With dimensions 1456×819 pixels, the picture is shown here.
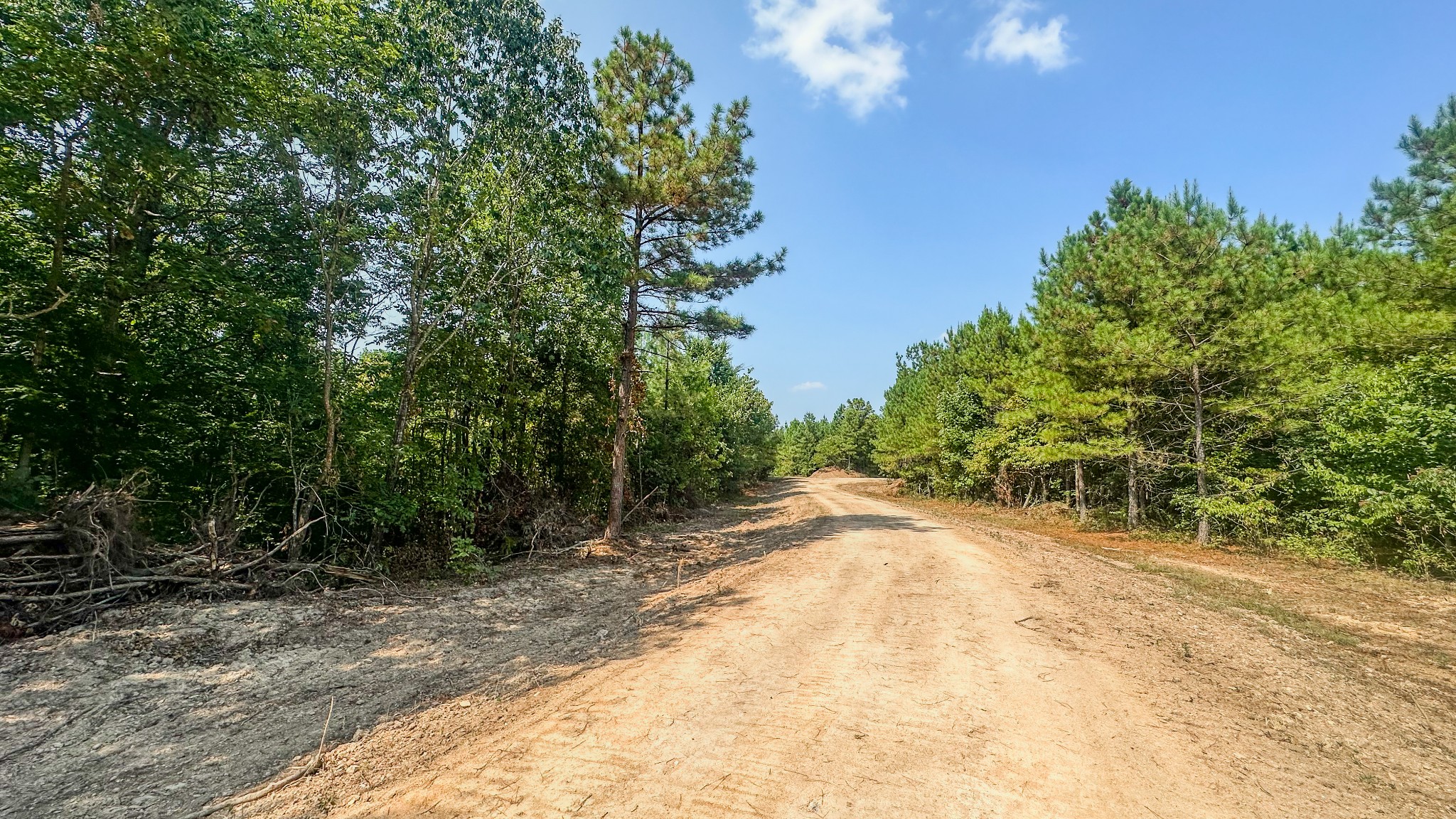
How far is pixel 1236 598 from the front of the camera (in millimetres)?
7391

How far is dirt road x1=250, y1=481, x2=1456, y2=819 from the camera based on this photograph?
109 inches

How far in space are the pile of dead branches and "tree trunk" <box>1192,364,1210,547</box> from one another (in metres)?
18.4

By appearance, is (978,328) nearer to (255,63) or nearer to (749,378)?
(749,378)

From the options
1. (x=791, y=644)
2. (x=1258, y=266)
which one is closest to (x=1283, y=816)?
(x=791, y=644)

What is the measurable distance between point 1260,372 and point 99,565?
807 inches

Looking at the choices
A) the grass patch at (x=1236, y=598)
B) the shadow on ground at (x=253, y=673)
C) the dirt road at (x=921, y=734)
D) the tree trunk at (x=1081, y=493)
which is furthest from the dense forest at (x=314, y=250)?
the tree trunk at (x=1081, y=493)

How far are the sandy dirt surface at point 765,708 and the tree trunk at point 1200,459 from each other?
219 inches

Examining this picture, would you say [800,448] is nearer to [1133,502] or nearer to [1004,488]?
[1004,488]

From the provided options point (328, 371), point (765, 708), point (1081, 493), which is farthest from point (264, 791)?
point (1081, 493)

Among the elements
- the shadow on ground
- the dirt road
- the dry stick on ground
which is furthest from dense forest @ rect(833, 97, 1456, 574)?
the dry stick on ground

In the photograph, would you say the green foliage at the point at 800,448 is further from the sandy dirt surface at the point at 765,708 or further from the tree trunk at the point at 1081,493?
the sandy dirt surface at the point at 765,708

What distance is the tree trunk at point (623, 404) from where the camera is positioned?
11.8m

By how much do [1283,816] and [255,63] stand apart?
12.1m

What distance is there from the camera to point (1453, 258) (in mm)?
8484
